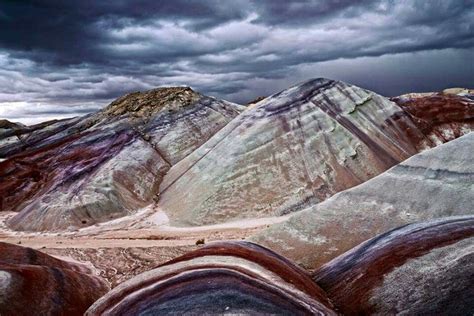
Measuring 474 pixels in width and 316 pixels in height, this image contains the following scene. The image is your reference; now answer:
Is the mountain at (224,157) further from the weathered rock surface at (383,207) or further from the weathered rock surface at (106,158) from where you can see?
the weathered rock surface at (383,207)

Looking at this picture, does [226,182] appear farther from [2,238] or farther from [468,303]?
[468,303]

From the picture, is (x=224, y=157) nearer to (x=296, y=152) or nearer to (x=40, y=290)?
(x=296, y=152)

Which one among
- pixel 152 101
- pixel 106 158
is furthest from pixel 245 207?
pixel 152 101

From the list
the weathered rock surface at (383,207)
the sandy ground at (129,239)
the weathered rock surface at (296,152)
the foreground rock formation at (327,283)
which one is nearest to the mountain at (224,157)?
the weathered rock surface at (296,152)

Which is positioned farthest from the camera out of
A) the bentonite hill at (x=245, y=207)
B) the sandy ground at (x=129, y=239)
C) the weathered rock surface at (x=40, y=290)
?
the sandy ground at (x=129, y=239)

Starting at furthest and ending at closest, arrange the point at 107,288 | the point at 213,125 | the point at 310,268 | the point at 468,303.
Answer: the point at 213,125, the point at 310,268, the point at 107,288, the point at 468,303

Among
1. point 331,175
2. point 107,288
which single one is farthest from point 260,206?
point 107,288

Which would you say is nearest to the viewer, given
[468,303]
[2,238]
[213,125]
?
[468,303]
